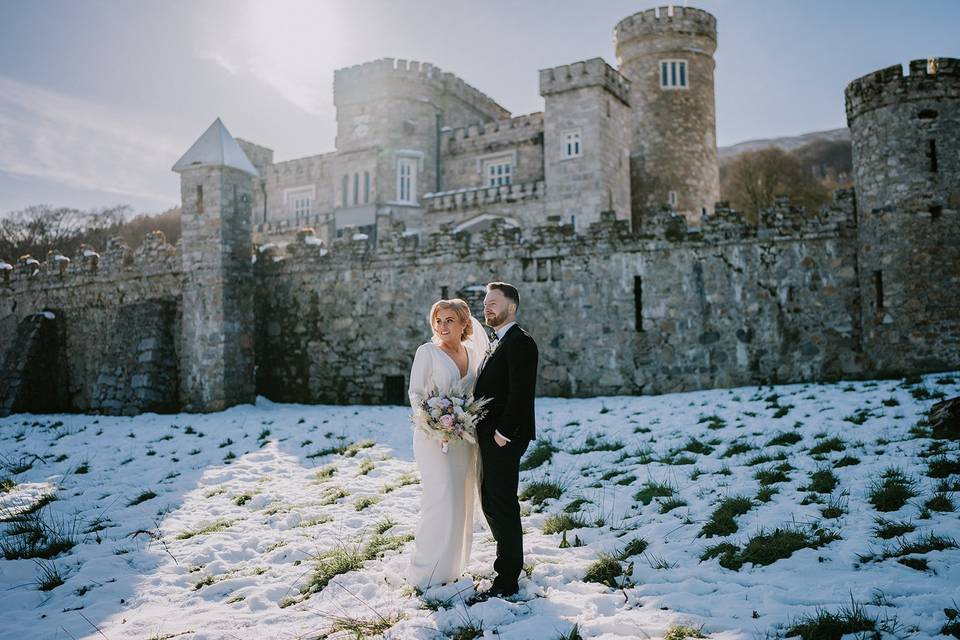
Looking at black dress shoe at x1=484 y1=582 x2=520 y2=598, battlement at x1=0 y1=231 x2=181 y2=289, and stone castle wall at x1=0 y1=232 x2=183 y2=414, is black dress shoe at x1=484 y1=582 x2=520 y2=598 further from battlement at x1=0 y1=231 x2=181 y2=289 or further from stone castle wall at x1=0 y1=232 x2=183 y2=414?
battlement at x1=0 y1=231 x2=181 y2=289

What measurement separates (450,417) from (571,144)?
78.3ft

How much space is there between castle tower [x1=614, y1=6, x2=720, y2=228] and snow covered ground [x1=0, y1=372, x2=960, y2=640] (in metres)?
19.4

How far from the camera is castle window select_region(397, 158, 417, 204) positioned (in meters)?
31.4

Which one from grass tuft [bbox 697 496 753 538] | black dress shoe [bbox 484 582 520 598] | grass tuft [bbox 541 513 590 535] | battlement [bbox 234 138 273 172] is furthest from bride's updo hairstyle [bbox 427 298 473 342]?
battlement [bbox 234 138 273 172]

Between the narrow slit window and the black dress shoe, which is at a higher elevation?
the narrow slit window

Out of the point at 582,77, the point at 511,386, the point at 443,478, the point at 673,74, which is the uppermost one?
the point at 673,74

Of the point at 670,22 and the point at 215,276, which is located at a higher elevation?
the point at 670,22

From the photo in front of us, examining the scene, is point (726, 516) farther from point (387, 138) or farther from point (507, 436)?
point (387, 138)

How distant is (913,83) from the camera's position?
11.6 m

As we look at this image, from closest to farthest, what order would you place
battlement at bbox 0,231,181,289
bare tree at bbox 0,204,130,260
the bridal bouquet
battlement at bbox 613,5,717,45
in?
1. the bridal bouquet
2. battlement at bbox 0,231,181,289
3. battlement at bbox 613,5,717,45
4. bare tree at bbox 0,204,130,260

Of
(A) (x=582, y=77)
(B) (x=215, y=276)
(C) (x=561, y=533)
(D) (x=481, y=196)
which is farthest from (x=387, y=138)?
(C) (x=561, y=533)

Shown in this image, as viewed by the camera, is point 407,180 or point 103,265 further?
point 407,180

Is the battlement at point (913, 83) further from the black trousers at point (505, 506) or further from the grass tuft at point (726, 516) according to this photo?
the black trousers at point (505, 506)

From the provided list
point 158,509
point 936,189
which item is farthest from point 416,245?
point 936,189
